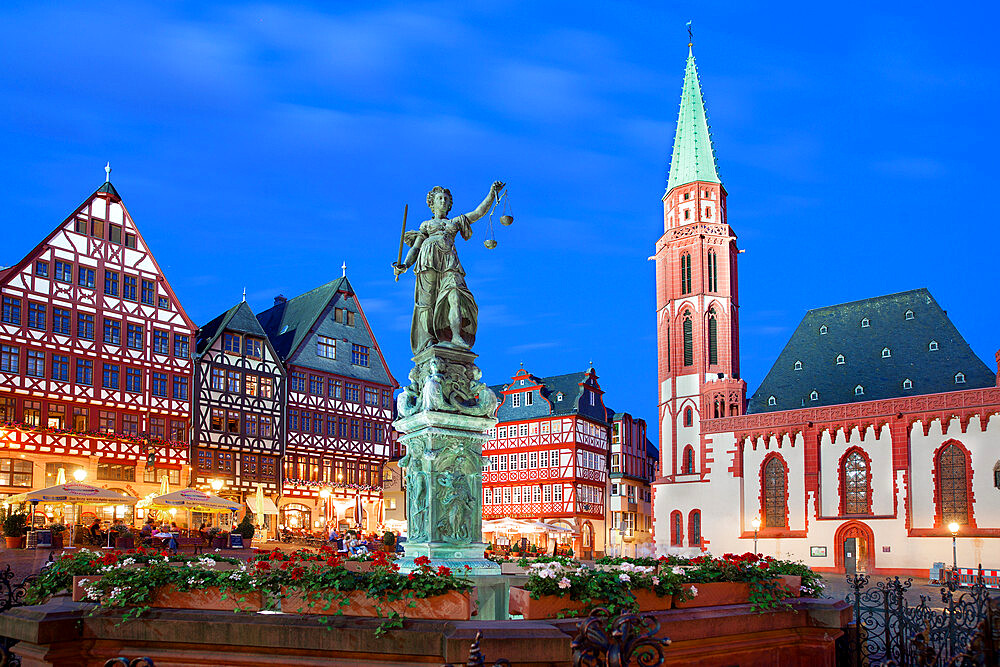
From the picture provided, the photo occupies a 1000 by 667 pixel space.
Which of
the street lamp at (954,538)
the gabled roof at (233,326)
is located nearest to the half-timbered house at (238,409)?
the gabled roof at (233,326)

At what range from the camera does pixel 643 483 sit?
228 ft

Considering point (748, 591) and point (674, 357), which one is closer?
point (748, 591)

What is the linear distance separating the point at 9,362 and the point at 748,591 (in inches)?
1389

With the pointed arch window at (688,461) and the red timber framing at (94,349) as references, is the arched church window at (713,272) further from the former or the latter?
the red timber framing at (94,349)

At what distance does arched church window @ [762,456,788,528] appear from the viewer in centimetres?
5088

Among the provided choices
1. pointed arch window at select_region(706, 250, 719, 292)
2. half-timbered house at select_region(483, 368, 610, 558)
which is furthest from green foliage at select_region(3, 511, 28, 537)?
pointed arch window at select_region(706, 250, 719, 292)

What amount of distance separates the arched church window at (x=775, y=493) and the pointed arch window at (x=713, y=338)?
9125mm

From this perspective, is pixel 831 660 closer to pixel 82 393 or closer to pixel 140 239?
pixel 82 393

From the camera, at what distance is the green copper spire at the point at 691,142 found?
62.4 meters

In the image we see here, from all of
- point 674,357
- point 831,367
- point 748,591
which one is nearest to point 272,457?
point 674,357

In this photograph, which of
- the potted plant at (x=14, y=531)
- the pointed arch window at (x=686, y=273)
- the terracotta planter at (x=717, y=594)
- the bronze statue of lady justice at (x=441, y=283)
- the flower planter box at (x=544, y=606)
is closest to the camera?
the flower planter box at (x=544, y=606)

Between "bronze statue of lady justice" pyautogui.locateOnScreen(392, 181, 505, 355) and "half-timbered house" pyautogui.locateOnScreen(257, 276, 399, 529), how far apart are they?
36.5 meters

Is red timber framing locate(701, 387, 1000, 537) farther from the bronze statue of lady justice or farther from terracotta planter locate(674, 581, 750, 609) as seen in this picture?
terracotta planter locate(674, 581, 750, 609)

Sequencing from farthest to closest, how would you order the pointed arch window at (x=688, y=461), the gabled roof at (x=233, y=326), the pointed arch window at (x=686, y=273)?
the pointed arch window at (x=686, y=273) → the pointed arch window at (x=688, y=461) → the gabled roof at (x=233, y=326)
